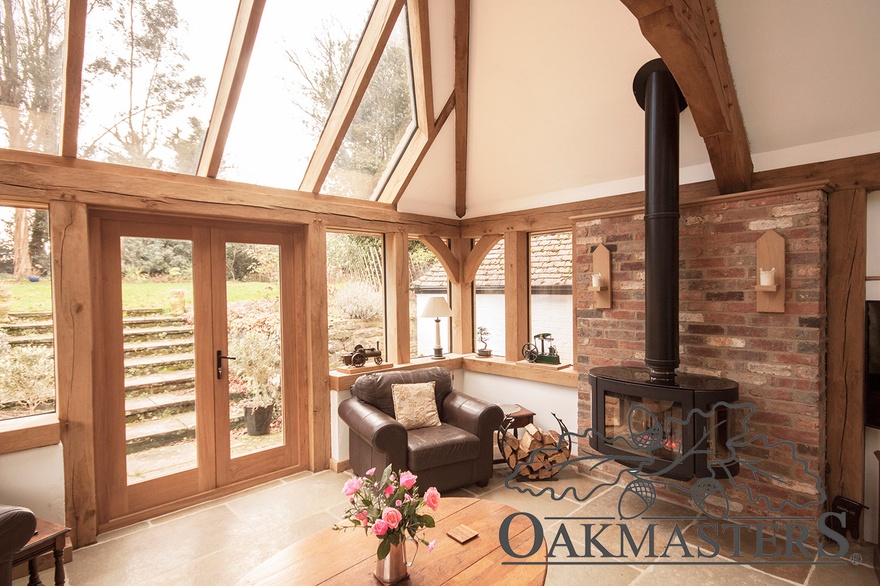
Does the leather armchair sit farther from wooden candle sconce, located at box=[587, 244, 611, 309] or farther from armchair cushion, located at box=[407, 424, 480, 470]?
wooden candle sconce, located at box=[587, 244, 611, 309]

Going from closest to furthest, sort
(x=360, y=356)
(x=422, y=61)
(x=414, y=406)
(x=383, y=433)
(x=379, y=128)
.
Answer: (x=383, y=433) < (x=422, y=61) < (x=414, y=406) < (x=379, y=128) < (x=360, y=356)

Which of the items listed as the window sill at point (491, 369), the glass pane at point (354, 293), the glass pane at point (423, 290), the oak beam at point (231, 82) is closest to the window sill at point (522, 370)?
the window sill at point (491, 369)

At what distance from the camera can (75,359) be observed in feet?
9.91

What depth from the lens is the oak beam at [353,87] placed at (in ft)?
11.1

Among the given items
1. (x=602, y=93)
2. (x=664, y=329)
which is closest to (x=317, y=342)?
(x=664, y=329)

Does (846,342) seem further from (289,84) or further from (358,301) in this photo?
(289,84)

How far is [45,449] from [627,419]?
3.92 m

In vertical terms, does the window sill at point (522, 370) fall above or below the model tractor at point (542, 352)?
below

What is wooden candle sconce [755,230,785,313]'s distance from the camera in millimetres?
2969

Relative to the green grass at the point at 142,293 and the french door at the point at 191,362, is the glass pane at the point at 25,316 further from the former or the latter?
A: the french door at the point at 191,362

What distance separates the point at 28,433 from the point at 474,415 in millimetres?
3031

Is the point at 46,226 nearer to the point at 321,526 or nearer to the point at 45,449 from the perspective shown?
the point at 45,449

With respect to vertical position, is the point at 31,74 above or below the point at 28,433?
above

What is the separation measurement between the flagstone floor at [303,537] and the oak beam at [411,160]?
286 cm
